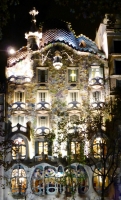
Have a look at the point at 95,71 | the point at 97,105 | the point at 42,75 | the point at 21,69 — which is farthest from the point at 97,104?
the point at 21,69

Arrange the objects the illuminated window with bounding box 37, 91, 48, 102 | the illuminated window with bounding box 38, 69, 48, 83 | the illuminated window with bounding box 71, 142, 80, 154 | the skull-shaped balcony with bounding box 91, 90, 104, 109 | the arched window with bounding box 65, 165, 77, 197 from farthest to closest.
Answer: the illuminated window with bounding box 38, 69, 48, 83, the illuminated window with bounding box 37, 91, 48, 102, the skull-shaped balcony with bounding box 91, 90, 104, 109, the illuminated window with bounding box 71, 142, 80, 154, the arched window with bounding box 65, 165, 77, 197

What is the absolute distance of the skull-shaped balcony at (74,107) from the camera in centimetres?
4294

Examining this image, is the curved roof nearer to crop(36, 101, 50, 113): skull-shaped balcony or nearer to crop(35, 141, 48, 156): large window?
crop(36, 101, 50, 113): skull-shaped balcony

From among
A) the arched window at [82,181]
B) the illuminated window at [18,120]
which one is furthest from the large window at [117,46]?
the arched window at [82,181]

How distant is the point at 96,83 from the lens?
43750mm

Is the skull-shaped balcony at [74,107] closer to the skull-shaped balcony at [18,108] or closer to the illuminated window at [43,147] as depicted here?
the illuminated window at [43,147]

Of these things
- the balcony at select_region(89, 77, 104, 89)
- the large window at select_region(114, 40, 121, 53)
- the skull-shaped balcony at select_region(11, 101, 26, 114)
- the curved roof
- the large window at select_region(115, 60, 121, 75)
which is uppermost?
the curved roof

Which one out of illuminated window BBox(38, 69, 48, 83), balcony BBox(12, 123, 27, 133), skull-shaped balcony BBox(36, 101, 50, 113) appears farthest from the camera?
illuminated window BBox(38, 69, 48, 83)

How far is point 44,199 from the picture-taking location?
38.9m

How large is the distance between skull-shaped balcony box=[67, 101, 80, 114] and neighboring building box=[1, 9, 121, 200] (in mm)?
111

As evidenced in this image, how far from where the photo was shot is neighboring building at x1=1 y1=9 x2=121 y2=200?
39.5 meters

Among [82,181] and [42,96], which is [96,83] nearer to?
[42,96]

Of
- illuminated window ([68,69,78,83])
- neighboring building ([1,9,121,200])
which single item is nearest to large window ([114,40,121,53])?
neighboring building ([1,9,121,200])

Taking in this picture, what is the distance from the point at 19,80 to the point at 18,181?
37.6 ft
